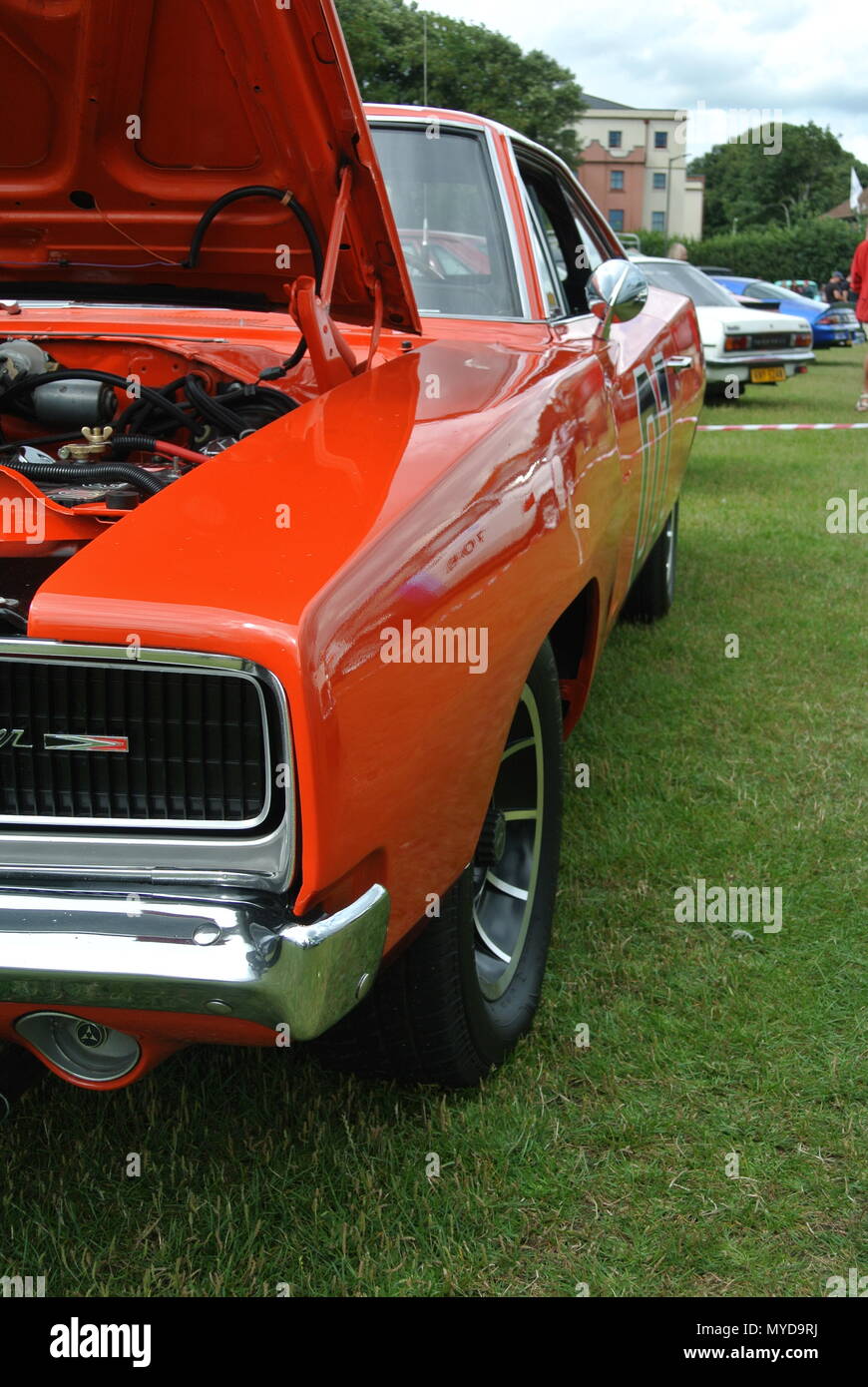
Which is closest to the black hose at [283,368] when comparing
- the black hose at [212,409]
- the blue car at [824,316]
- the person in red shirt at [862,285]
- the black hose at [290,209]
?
the black hose at [290,209]

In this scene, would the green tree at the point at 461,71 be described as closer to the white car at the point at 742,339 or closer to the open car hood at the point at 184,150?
the white car at the point at 742,339

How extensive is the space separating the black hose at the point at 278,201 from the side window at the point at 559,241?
0.72 metres

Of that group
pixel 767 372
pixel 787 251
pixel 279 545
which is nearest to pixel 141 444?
pixel 279 545

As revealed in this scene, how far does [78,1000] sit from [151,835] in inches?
7.8

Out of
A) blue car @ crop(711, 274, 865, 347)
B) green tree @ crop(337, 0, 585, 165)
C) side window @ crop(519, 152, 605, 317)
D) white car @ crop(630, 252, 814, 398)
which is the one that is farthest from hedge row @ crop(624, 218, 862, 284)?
side window @ crop(519, 152, 605, 317)

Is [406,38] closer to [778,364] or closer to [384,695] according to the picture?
[778,364]

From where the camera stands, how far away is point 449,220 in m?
2.85

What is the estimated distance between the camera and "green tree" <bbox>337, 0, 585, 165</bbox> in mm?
35594

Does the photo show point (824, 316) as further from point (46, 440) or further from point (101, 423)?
point (46, 440)

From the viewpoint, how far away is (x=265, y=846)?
140 cm

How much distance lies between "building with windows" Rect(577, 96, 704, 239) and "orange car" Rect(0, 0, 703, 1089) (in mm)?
72440

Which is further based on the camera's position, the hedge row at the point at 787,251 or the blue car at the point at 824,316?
the hedge row at the point at 787,251

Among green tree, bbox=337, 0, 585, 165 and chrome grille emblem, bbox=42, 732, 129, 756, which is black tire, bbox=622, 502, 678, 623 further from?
green tree, bbox=337, 0, 585, 165

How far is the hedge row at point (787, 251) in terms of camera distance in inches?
1617
